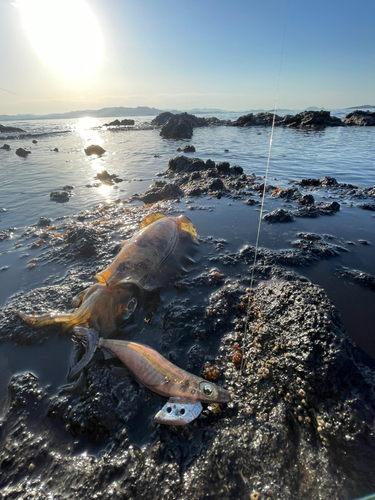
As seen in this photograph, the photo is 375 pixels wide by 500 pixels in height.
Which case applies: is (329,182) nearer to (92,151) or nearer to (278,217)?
(278,217)

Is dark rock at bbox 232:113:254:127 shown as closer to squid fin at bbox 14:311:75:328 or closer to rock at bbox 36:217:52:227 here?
rock at bbox 36:217:52:227

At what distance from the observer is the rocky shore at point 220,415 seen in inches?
79.0

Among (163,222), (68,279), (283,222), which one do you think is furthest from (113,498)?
(283,222)

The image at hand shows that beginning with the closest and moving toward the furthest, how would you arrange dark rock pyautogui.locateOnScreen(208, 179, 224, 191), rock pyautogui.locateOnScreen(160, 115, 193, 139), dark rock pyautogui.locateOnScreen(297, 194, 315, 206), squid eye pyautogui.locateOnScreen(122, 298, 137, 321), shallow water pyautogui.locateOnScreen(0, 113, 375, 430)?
shallow water pyautogui.locateOnScreen(0, 113, 375, 430)
squid eye pyautogui.locateOnScreen(122, 298, 137, 321)
dark rock pyautogui.locateOnScreen(297, 194, 315, 206)
dark rock pyautogui.locateOnScreen(208, 179, 224, 191)
rock pyautogui.locateOnScreen(160, 115, 193, 139)

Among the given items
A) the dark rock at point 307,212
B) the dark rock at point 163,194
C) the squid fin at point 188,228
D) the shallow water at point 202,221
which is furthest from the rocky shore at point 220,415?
the dark rock at point 163,194

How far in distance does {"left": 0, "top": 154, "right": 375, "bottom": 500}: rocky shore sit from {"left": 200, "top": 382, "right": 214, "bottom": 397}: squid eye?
219 millimetres

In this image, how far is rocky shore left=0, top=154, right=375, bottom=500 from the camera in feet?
6.59

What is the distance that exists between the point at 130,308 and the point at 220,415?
193cm

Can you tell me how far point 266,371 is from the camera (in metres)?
2.74

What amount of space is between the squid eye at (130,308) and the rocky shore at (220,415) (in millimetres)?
123

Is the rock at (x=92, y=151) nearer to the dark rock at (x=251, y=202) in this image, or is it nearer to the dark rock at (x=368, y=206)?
the dark rock at (x=251, y=202)

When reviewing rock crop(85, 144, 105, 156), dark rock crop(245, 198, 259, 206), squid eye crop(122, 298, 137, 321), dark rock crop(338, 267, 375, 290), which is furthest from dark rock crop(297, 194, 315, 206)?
rock crop(85, 144, 105, 156)

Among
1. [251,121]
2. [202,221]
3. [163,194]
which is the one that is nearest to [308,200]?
[202,221]

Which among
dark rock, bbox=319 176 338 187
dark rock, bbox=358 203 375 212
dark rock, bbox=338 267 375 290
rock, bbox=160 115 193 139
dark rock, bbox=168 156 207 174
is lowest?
dark rock, bbox=338 267 375 290
